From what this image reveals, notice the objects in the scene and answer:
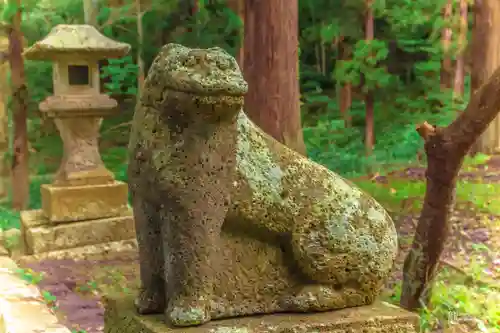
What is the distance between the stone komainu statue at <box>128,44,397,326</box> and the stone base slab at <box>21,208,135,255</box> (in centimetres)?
488

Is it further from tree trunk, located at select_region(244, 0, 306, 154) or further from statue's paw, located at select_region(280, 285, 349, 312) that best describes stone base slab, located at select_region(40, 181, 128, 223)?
statue's paw, located at select_region(280, 285, 349, 312)

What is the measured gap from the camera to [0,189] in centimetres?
1041

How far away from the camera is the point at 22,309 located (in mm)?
4625

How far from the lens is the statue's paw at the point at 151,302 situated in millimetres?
2150

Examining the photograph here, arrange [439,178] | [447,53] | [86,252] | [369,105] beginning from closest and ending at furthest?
[439,178], [86,252], [369,105], [447,53]

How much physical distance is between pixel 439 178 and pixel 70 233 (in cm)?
416

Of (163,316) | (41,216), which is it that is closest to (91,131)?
(41,216)

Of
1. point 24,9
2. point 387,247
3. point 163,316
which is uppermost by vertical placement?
point 24,9

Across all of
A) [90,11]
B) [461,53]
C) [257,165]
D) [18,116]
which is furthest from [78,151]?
[461,53]

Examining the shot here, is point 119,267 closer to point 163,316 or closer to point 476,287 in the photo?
point 476,287

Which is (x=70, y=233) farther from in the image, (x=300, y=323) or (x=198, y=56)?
(x=198, y=56)

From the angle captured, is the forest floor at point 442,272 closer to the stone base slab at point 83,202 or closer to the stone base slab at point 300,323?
the stone base slab at point 83,202

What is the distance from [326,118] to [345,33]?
2.02 meters

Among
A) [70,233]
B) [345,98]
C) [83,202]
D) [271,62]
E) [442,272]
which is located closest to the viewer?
[442,272]
